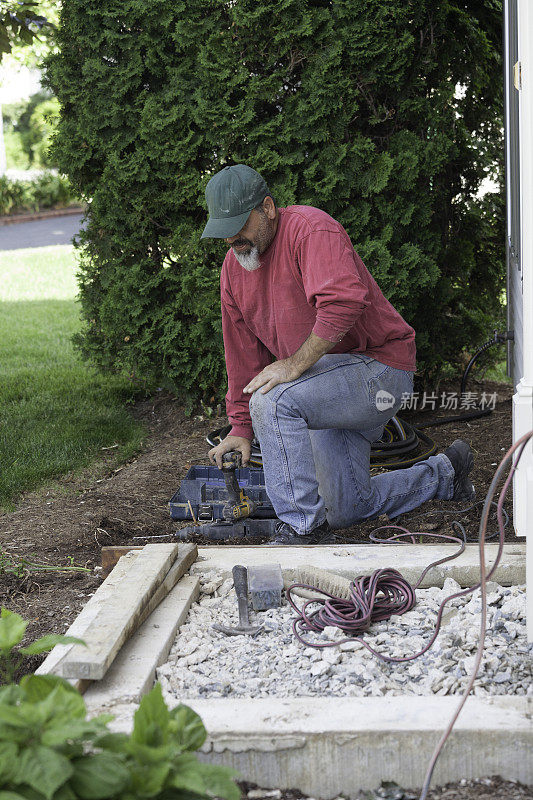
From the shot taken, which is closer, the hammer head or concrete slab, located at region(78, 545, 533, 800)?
concrete slab, located at region(78, 545, 533, 800)

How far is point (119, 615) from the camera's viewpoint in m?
2.35

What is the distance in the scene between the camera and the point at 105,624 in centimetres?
229

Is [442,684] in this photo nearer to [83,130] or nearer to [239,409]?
[239,409]

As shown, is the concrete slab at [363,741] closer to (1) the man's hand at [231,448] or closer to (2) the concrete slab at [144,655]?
(2) the concrete slab at [144,655]

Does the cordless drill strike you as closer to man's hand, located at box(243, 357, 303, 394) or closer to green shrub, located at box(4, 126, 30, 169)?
man's hand, located at box(243, 357, 303, 394)

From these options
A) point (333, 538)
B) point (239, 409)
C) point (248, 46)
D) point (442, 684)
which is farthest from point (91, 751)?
point (248, 46)

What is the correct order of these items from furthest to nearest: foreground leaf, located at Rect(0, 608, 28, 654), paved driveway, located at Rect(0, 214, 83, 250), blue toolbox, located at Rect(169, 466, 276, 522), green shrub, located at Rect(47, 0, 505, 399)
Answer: paved driveway, located at Rect(0, 214, 83, 250)
green shrub, located at Rect(47, 0, 505, 399)
blue toolbox, located at Rect(169, 466, 276, 522)
foreground leaf, located at Rect(0, 608, 28, 654)

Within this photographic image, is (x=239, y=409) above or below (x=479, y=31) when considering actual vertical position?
below

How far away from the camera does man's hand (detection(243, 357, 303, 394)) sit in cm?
340

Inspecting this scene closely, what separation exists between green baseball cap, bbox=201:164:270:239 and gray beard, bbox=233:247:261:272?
0.14 meters

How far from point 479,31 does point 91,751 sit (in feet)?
17.3
